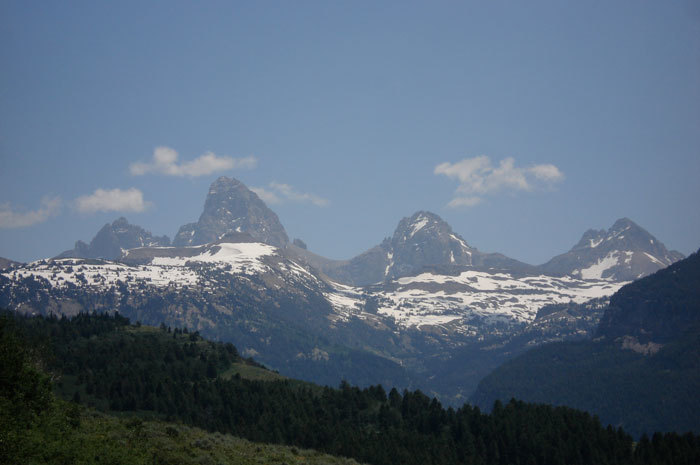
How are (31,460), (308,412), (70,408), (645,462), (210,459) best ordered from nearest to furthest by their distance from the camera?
(31,460) < (210,459) < (70,408) < (645,462) < (308,412)

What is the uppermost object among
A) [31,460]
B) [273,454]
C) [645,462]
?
[31,460]

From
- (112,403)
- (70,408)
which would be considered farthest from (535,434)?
(70,408)

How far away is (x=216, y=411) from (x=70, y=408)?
320 feet

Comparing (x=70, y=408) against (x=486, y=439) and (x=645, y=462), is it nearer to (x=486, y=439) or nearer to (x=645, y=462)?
(x=486, y=439)

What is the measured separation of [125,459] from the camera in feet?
258

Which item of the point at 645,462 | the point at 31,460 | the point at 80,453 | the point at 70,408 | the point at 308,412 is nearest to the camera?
the point at 31,460

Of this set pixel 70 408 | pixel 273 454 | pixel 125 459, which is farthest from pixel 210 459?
pixel 70 408

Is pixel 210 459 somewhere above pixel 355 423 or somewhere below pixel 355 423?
above

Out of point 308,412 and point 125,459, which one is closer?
point 125,459

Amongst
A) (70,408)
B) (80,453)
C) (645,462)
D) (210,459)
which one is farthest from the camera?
(645,462)

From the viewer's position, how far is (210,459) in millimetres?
87438

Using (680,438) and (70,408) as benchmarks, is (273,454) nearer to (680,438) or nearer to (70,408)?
(70,408)

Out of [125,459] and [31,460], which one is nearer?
[31,460]

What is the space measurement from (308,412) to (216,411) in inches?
1106
